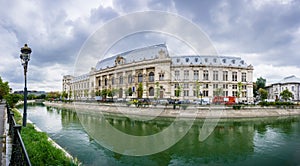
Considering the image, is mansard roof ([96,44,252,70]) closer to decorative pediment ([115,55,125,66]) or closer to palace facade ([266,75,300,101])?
decorative pediment ([115,55,125,66])

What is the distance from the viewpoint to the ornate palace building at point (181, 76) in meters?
52.6

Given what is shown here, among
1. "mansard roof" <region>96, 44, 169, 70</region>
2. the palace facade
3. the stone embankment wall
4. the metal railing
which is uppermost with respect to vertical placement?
"mansard roof" <region>96, 44, 169, 70</region>

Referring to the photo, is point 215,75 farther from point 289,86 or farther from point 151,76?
point 289,86

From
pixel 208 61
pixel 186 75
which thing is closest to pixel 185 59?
pixel 186 75

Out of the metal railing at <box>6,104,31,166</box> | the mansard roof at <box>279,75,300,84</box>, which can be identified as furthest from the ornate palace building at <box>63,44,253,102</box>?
the metal railing at <box>6,104,31,166</box>

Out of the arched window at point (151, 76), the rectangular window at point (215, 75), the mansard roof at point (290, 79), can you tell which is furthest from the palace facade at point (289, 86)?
the arched window at point (151, 76)

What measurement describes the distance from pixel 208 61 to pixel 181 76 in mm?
8588

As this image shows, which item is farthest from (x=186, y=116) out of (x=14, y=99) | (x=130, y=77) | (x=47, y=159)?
(x=130, y=77)

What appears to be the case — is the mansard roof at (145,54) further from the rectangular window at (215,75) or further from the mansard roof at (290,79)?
the mansard roof at (290,79)

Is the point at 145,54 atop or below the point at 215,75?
atop

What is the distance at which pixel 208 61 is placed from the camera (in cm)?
5356

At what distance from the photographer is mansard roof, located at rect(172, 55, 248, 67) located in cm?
5320

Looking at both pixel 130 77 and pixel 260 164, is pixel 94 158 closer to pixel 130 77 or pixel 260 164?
pixel 260 164

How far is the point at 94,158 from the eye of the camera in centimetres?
1070
